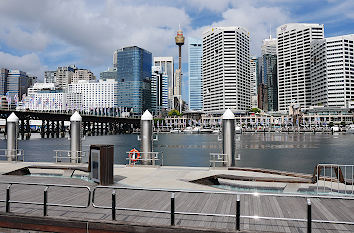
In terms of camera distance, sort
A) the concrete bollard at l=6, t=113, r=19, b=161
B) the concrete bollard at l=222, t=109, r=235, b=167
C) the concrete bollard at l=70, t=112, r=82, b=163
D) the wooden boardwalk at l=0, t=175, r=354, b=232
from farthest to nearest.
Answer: the concrete bollard at l=6, t=113, r=19, b=161
the concrete bollard at l=70, t=112, r=82, b=163
the concrete bollard at l=222, t=109, r=235, b=167
the wooden boardwalk at l=0, t=175, r=354, b=232

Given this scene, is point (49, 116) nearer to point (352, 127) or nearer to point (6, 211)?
point (6, 211)

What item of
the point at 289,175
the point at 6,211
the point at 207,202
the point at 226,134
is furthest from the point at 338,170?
the point at 6,211

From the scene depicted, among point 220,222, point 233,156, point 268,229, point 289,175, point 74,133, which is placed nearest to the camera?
point 268,229

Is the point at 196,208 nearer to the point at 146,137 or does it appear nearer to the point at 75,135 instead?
the point at 146,137

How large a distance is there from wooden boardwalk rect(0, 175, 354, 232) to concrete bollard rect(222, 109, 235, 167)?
994 cm

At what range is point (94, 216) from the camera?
30.6ft

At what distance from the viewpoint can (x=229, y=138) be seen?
843 inches

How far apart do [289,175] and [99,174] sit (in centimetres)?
1025

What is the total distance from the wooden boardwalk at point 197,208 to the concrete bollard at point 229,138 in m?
9.94

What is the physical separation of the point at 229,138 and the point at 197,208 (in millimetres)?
11992

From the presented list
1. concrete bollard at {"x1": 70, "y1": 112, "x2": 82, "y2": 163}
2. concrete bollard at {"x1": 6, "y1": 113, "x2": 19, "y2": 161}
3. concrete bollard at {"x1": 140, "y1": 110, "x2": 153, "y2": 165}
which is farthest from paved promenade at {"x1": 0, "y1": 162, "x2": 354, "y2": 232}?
concrete bollard at {"x1": 6, "y1": 113, "x2": 19, "y2": 161}

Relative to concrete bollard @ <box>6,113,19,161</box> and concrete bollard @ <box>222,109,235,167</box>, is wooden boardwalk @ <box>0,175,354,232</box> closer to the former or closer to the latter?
concrete bollard @ <box>222,109,235,167</box>

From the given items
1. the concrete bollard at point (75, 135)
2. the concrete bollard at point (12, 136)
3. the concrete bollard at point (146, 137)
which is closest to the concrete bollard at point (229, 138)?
the concrete bollard at point (146, 137)

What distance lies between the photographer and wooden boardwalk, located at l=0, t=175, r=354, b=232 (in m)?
8.48
